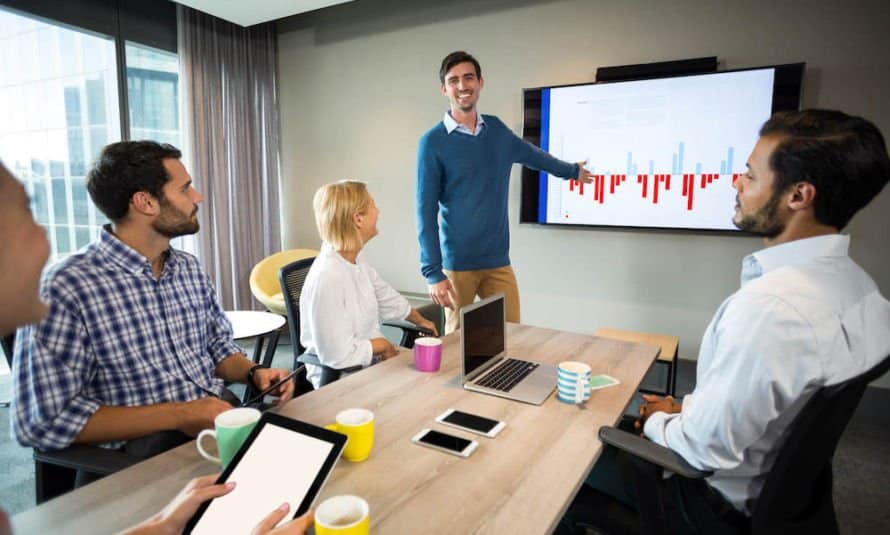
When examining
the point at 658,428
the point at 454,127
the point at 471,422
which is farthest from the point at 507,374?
the point at 454,127

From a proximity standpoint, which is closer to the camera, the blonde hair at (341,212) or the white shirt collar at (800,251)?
the white shirt collar at (800,251)

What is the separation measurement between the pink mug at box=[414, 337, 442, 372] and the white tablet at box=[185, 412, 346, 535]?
683 mm

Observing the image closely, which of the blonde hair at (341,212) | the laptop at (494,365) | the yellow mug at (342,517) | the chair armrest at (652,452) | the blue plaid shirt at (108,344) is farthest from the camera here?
the blonde hair at (341,212)

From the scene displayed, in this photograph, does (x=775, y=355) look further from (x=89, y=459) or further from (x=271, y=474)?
(x=89, y=459)

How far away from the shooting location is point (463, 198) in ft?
8.41

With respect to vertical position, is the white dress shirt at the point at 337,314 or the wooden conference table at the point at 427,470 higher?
the white dress shirt at the point at 337,314

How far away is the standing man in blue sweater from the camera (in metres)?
2.50

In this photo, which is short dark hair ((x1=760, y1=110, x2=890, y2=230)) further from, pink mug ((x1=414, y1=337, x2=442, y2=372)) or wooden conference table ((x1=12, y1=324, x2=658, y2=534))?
pink mug ((x1=414, y1=337, x2=442, y2=372))

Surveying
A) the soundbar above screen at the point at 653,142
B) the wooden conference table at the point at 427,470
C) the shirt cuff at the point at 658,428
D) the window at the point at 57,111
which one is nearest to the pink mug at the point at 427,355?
the wooden conference table at the point at 427,470

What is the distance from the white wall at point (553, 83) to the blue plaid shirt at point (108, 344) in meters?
2.61

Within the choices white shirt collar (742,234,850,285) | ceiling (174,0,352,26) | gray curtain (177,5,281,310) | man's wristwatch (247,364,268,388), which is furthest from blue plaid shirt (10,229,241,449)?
gray curtain (177,5,281,310)

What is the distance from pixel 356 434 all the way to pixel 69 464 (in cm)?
67

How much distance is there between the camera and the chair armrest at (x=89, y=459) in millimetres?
Result: 1127

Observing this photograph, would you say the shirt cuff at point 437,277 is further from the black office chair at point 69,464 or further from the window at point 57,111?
the window at point 57,111
